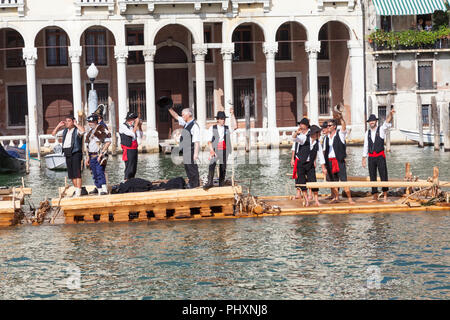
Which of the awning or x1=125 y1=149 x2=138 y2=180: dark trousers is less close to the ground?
the awning

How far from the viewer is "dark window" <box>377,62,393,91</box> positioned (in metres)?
44.2

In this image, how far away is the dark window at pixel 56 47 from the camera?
42.8 m

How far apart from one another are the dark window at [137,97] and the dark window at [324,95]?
27.7 ft

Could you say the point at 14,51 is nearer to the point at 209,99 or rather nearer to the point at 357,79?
the point at 209,99

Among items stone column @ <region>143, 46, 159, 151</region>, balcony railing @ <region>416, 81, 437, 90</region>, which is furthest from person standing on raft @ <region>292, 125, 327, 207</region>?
balcony railing @ <region>416, 81, 437, 90</region>

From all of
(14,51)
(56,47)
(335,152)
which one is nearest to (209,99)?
(56,47)

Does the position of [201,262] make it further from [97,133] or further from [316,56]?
[316,56]

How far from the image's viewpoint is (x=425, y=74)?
4450 cm

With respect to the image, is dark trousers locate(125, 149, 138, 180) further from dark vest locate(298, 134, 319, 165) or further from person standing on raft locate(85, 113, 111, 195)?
dark vest locate(298, 134, 319, 165)

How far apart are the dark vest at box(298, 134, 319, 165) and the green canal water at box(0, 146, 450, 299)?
4.16 feet

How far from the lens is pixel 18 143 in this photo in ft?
135

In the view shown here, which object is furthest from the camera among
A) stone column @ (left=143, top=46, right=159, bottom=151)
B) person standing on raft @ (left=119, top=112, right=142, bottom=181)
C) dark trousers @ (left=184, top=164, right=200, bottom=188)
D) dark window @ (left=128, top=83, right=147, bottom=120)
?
dark window @ (left=128, top=83, right=147, bottom=120)

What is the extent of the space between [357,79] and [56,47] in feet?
46.0

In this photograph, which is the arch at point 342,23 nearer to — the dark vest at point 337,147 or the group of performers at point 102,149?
the dark vest at point 337,147
